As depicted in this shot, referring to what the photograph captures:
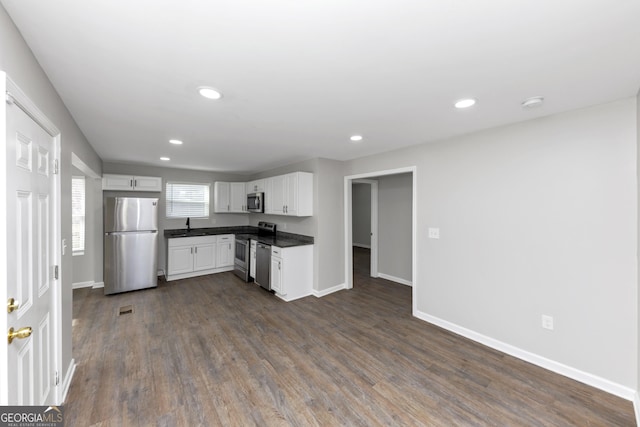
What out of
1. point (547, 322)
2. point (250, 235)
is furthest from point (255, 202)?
point (547, 322)

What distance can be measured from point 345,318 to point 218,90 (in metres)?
3.08

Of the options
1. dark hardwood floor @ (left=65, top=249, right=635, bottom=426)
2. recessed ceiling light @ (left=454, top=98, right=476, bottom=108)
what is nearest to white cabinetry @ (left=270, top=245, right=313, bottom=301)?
dark hardwood floor @ (left=65, top=249, right=635, bottom=426)

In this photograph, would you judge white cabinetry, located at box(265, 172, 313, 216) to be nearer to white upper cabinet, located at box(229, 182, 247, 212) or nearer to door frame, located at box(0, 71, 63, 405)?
white upper cabinet, located at box(229, 182, 247, 212)

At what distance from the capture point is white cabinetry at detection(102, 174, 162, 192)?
4805mm

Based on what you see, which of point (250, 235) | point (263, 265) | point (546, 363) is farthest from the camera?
point (250, 235)

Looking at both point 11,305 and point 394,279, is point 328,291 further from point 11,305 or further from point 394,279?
point 11,305

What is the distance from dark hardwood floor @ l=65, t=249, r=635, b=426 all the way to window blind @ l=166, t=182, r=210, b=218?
8.23 ft

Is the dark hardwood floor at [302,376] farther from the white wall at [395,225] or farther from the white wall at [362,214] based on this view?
the white wall at [362,214]

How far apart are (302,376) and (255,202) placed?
Answer: 3.80m

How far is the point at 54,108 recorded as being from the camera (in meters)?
1.88

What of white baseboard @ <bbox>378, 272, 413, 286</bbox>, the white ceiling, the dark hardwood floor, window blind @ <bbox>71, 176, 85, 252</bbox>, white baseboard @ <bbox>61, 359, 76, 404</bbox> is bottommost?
the dark hardwood floor

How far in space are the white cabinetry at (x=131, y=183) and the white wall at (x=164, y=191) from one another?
0.22 m

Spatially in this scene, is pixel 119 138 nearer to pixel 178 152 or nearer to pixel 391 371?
pixel 178 152

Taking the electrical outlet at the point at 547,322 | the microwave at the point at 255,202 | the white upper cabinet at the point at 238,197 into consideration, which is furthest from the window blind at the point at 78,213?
the electrical outlet at the point at 547,322
